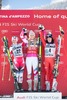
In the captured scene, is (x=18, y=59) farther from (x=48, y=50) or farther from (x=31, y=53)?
(x=48, y=50)

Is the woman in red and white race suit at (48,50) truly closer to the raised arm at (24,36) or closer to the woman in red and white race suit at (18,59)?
the raised arm at (24,36)

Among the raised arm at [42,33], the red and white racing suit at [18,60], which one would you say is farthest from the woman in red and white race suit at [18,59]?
the raised arm at [42,33]

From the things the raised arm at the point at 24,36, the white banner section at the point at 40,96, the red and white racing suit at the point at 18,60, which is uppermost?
the raised arm at the point at 24,36

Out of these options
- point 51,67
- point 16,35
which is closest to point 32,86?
point 51,67

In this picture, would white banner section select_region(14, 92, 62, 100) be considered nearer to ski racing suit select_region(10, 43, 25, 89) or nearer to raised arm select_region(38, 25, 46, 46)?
ski racing suit select_region(10, 43, 25, 89)

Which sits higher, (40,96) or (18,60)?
(18,60)

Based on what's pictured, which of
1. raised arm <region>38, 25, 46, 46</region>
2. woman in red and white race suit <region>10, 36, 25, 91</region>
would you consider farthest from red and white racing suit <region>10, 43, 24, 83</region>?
raised arm <region>38, 25, 46, 46</region>

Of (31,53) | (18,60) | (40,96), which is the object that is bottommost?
(40,96)

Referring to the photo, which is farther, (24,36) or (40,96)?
(24,36)

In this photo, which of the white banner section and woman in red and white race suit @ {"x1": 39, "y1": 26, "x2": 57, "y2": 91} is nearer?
the white banner section

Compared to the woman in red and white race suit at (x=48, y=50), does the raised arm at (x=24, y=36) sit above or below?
above

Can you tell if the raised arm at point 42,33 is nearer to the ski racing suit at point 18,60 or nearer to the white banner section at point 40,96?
the ski racing suit at point 18,60

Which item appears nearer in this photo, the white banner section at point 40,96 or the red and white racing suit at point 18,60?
the white banner section at point 40,96

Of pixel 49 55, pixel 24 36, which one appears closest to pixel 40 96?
pixel 49 55
